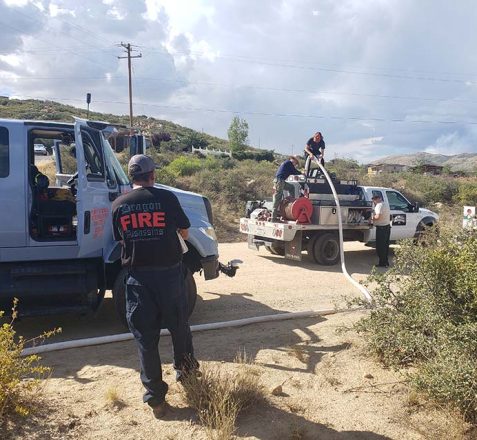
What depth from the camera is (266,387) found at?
4324 mm

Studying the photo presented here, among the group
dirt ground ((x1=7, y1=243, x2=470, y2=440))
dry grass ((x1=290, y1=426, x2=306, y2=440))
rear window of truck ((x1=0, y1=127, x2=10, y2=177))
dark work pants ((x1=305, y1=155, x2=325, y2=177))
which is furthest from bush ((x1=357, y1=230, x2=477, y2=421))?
dark work pants ((x1=305, y1=155, x2=325, y2=177))

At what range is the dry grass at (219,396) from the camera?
351cm

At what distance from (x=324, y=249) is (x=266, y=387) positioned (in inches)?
281

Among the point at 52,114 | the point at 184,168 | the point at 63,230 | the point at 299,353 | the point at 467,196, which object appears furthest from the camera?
the point at 52,114

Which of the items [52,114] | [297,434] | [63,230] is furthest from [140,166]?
[52,114]

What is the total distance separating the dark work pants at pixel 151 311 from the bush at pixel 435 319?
2.02m

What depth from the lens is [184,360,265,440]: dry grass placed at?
3.51 m

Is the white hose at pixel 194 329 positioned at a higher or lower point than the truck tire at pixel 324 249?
lower

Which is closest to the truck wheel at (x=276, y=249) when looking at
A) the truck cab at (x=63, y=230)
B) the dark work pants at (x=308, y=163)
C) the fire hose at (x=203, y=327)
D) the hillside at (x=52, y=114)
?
the dark work pants at (x=308, y=163)

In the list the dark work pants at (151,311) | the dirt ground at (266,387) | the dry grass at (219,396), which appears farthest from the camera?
the dark work pants at (151,311)

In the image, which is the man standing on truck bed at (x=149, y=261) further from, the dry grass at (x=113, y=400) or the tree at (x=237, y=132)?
the tree at (x=237, y=132)

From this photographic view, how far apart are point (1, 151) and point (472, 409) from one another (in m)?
5.27

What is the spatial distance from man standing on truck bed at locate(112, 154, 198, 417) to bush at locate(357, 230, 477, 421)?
2.07 meters

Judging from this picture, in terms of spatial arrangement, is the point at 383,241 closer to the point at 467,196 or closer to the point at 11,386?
the point at 11,386
